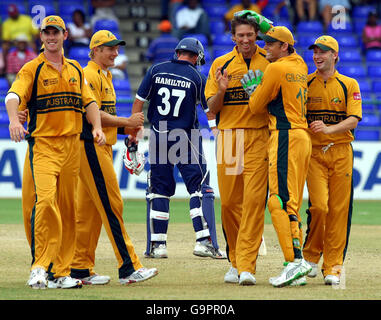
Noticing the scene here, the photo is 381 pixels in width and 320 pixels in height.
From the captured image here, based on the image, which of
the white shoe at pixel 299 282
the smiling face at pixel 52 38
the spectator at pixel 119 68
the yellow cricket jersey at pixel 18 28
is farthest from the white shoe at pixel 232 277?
the yellow cricket jersey at pixel 18 28

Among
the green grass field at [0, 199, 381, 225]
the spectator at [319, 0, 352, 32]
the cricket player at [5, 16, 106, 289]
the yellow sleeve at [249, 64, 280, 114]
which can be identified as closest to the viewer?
the cricket player at [5, 16, 106, 289]

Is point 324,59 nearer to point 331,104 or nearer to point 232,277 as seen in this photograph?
point 331,104

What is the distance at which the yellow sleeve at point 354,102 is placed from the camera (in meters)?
8.63

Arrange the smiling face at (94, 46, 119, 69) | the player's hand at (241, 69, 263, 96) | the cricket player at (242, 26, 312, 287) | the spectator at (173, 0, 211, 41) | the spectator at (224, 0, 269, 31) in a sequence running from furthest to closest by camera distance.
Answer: the spectator at (224, 0, 269, 31)
the spectator at (173, 0, 211, 41)
the smiling face at (94, 46, 119, 69)
the player's hand at (241, 69, 263, 96)
the cricket player at (242, 26, 312, 287)

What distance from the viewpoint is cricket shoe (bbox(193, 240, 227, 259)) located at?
421 inches

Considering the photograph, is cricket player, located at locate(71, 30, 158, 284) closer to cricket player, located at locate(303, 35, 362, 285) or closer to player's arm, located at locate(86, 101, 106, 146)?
player's arm, located at locate(86, 101, 106, 146)

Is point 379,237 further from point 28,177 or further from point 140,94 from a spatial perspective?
point 28,177

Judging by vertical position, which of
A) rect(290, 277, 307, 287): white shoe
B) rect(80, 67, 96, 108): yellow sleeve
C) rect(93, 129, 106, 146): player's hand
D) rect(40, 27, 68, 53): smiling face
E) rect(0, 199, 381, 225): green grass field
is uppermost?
rect(40, 27, 68, 53): smiling face

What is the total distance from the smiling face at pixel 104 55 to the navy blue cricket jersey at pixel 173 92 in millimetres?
1561

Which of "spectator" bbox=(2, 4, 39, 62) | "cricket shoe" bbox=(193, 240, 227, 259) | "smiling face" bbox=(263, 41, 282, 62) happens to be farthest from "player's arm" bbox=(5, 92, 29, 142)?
"spectator" bbox=(2, 4, 39, 62)

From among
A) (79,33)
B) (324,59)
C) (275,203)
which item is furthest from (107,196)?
(79,33)

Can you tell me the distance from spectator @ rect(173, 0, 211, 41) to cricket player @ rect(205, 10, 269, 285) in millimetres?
13175

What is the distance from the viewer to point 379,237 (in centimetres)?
1267

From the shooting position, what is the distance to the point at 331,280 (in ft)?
27.6
